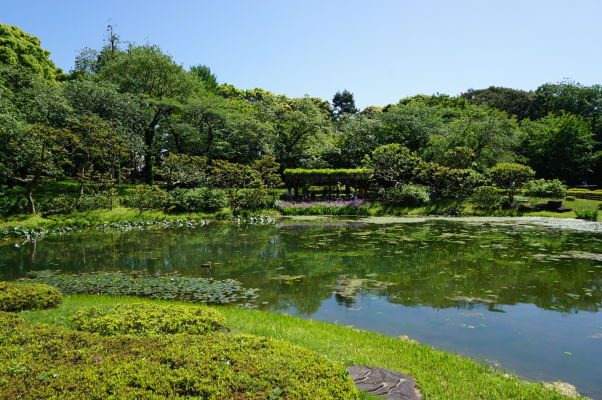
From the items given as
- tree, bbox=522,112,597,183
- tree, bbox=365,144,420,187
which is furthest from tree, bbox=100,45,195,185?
tree, bbox=522,112,597,183

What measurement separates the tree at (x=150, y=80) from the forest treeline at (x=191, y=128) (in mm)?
91

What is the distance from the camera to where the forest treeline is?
Result: 25016 millimetres

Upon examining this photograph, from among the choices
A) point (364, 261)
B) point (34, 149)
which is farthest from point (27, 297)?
point (34, 149)

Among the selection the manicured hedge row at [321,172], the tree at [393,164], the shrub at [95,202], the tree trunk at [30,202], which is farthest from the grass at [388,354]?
the tree at [393,164]

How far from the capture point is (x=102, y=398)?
10.6 feet

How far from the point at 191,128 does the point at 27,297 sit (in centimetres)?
2537

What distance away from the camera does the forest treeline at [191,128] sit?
82.1 ft

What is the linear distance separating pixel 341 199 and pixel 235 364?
27.4 metres

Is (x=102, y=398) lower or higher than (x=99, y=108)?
lower

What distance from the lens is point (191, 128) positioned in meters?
30.5

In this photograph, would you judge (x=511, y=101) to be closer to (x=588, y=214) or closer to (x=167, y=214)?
(x=588, y=214)

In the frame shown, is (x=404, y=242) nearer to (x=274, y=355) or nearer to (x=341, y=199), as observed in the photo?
(x=274, y=355)

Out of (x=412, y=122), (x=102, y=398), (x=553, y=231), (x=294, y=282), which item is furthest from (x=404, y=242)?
(x=412, y=122)

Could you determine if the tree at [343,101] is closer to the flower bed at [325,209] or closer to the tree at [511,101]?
the tree at [511,101]
